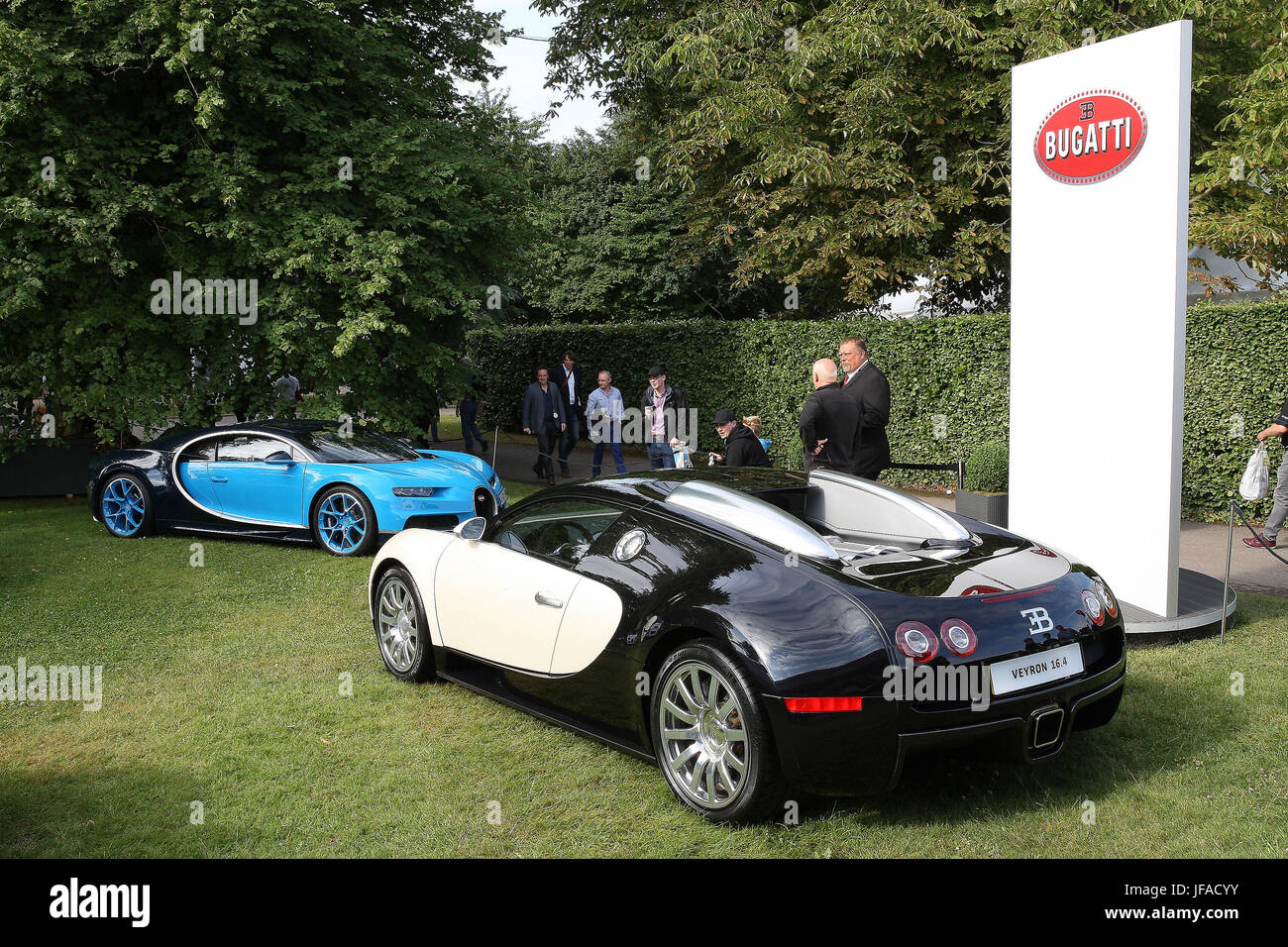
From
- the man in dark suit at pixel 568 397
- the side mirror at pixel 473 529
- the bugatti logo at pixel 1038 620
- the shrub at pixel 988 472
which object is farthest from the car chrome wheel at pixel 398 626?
the man in dark suit at pixel 568 397

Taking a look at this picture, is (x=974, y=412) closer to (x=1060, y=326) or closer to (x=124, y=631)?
(x=1060, y=326)

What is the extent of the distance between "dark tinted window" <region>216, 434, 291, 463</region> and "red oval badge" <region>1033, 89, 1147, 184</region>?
7592 millimetres

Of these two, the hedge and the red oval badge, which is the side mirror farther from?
the red oval badge

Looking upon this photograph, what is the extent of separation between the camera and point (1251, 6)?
1572 centimetres

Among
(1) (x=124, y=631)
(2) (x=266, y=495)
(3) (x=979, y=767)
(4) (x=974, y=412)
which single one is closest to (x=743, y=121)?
(4) (x=974, y=412)

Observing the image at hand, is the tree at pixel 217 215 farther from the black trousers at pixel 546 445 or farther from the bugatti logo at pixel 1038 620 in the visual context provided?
the bugatti logo at pixel 1038 620

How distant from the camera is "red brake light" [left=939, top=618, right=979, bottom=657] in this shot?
385 cm

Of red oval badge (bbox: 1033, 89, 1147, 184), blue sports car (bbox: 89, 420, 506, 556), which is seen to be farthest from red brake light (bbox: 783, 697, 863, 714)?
blue sports car (bbox: 89, 420, 506, 556)

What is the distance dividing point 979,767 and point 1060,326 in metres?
3.83

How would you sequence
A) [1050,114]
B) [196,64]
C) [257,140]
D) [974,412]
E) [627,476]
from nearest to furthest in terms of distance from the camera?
[627,476] → [1050,114] → [196,64] → [257,140] → [974,412]

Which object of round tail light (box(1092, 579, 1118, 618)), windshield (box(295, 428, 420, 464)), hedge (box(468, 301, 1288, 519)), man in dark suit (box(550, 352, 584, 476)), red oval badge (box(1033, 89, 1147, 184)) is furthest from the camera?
man in dark suit (box(550, 352, 584, 476))

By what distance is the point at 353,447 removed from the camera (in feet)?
35.9

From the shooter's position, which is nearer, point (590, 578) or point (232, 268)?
point (590, 578)

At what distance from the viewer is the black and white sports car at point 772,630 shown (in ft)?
12.5
